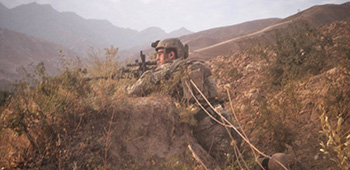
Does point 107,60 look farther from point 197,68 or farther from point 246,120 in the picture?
point 246,120

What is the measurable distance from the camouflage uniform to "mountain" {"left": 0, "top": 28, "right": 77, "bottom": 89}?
34.2 metres

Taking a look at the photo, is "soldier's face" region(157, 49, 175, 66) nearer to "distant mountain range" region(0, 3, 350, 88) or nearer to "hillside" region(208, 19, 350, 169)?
"distant mountain range" region(0, 3, 350, 88)

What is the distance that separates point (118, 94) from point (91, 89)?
1.57ft

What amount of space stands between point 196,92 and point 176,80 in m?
0.51

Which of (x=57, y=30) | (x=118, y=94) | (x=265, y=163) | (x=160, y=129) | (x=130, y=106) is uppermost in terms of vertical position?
(x=57, y=30)

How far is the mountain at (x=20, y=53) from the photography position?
3234 centimetres

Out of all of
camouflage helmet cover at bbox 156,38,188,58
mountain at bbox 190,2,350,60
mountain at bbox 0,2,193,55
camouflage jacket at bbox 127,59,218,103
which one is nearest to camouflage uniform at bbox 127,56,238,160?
camouflage jacket at bbox 127,59,218,103

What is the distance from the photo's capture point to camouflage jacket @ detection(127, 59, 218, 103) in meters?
3.06

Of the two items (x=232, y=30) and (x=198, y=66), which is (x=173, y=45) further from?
(x=232, y=30)

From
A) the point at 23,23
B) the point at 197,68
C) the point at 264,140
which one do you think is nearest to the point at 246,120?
the point at 264,140

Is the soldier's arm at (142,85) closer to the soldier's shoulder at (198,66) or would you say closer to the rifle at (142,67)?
the soldier's shoulder at (198,66)

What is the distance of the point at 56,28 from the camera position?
7556 centimetres

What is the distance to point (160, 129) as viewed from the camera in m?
2.60

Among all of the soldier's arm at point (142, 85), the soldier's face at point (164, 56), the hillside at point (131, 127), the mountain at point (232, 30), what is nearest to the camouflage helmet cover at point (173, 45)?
the soldier's face at point (164, 56)
